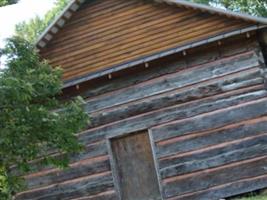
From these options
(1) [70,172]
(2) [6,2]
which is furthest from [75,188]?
(2) [6,2]

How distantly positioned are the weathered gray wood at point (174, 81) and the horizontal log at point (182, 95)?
126 millimetres

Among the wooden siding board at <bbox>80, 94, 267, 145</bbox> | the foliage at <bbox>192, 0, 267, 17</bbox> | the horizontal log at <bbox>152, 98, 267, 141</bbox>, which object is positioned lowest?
the horizontal log at <bbox>152, 98, 267, 141</bbox>

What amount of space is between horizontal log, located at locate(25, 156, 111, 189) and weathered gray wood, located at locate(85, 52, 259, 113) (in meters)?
1.46

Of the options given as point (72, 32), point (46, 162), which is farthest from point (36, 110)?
point (72, 32)

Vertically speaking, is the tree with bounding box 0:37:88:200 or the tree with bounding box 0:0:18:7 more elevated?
the tree with bounding box 0:0:18:7

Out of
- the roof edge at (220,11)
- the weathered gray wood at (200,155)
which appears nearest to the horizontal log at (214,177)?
the weathered gray wood at (200,155)

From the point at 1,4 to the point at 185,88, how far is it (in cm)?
501


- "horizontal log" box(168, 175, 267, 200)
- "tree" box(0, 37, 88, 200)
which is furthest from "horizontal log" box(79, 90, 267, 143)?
"tree" box(0, 37, 88, 200)

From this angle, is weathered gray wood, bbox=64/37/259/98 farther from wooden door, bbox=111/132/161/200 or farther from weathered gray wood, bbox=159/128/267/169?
weathered gray wood, bbox=159/128/267/169

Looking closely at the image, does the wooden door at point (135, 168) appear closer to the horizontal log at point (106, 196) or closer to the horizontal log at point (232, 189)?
the horizontal log at point (106, 196)

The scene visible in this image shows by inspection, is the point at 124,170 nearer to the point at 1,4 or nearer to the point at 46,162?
the point at 46,162

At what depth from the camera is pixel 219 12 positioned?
12.6 m

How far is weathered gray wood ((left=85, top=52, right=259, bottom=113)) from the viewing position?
1255 cm

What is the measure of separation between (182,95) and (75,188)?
154 inches
